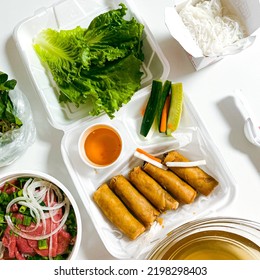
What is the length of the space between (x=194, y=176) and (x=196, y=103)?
33cm

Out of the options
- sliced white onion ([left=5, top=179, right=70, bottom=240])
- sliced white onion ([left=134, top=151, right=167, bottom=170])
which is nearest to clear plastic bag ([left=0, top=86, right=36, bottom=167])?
sliced white onion ([left=5, top=179, right=70, bottom=240])

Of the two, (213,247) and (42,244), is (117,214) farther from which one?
(213,247)

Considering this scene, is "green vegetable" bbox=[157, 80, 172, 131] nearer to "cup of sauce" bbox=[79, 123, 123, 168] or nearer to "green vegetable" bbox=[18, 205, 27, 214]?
"cup of sauce" bbox=[79, 123, 123, 168]

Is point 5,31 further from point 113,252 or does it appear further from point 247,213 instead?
point 247,213

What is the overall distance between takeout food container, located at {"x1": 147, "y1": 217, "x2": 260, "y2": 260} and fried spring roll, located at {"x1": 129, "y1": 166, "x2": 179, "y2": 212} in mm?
327

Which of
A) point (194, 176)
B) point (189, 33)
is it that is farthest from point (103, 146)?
point (189, 33)

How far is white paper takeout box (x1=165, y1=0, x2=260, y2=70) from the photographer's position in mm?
1637

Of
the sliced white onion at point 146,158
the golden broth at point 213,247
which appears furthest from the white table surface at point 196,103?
the golden broth at point 213,247

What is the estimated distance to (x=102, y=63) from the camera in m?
1.74

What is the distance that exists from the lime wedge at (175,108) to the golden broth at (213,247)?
0.55m

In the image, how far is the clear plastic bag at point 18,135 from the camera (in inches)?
63.9

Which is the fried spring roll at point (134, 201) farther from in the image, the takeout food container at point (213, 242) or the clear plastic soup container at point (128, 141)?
the takeout food container at point (213, 242)

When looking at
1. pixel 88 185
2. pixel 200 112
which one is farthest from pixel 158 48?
pixel 88 185

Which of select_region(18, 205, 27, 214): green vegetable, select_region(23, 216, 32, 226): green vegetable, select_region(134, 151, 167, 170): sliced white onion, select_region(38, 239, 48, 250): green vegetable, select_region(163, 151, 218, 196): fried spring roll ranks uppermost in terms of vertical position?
select_region(18, 205, 27, 214): green vegetable
